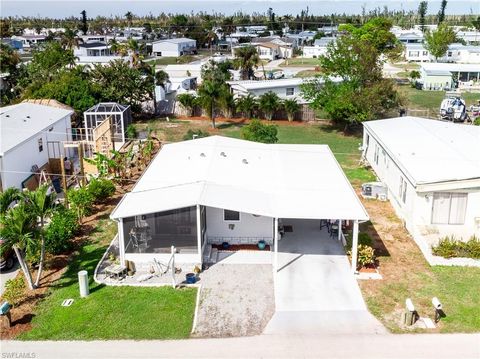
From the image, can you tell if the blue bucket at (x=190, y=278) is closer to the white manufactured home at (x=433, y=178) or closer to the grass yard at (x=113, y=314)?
the grass yard at (x=113, y=314)

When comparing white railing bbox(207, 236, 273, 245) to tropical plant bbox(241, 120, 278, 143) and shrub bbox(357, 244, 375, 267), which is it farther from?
tropical plant bbox(241, 120, 278, 143)

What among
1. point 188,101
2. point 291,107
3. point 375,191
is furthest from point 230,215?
point 188,101

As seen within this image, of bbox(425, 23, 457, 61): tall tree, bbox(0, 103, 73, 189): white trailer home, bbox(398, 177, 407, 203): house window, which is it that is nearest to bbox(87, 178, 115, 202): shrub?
bbox(0, 103, 73, 189): white trailer home

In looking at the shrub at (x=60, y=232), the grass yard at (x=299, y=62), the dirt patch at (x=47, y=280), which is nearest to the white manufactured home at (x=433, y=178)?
the dirt patch at (x=47, y=280)

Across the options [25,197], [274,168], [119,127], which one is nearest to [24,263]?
[25,197]

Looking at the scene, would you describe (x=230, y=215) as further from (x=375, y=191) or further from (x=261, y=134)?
(x=261, y=134)
